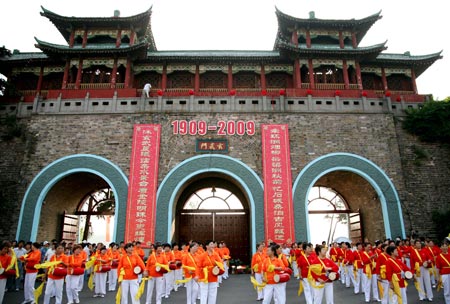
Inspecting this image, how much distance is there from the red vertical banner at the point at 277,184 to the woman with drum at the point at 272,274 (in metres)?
4.89

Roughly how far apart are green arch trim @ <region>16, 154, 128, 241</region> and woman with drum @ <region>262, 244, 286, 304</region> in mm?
6345

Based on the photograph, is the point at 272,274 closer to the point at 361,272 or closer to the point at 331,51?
the point at 361,272

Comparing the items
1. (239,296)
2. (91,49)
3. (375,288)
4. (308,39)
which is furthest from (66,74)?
(375,288)

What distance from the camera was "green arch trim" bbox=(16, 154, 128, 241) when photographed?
34.6 feet

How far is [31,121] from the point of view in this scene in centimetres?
1191

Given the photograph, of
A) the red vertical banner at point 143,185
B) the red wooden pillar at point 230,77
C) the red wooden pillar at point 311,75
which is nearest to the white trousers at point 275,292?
the red vertical banner at point 143,185

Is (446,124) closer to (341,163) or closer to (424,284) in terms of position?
(341,163)

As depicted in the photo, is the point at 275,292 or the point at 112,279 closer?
the point at 275,292

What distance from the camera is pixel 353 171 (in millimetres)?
11227

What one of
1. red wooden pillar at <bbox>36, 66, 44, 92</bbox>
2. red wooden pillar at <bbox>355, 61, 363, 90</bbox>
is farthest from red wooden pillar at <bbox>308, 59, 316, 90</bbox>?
red wooden pillar at <bbox>36, 66, 44, 92</bbox>

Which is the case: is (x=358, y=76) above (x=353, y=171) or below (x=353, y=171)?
above

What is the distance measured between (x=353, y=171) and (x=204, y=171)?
512cm

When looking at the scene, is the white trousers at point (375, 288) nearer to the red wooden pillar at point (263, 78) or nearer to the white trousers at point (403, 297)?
the white trousers at point (403, 297)

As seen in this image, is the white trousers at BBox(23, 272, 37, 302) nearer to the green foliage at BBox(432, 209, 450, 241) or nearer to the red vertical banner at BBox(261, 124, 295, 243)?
the red vertical banner at BBox(261, 124, 295, 243)
